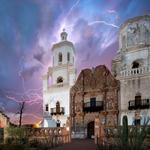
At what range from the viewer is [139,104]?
30031mm

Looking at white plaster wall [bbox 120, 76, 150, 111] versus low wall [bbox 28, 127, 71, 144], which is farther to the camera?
white plaster wall [bbox 120, 76, 150, 111]

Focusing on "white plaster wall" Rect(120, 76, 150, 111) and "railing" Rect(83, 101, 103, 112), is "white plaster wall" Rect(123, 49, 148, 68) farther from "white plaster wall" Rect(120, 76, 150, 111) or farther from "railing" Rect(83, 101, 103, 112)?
"railing" Rect(83, 101, 103, 112)

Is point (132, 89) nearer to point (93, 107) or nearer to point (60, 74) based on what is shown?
point (93, 107)

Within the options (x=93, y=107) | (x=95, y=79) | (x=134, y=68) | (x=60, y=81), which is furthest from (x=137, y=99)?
(x=60, y=81)

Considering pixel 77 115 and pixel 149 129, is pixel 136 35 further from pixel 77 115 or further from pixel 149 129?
pixel 149 129

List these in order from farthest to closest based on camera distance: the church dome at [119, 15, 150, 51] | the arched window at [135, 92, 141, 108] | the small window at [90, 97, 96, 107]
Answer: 1. the small window at [90, 97, 96, 107]
2. the church dome at [119, 15, 150, 51]
3. the arched window at [135, 92, 141, 108]

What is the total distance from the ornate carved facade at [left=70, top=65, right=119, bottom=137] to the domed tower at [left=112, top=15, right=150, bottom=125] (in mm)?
1246

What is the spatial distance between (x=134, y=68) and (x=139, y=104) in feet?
15.2

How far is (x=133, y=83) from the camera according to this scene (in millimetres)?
30984

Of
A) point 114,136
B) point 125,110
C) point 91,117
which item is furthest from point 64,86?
point 114,136

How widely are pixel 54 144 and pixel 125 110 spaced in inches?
493

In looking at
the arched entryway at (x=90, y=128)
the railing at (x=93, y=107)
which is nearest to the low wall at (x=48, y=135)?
Result: the railing at (x=93, y=107)

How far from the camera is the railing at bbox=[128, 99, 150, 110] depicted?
2930cm

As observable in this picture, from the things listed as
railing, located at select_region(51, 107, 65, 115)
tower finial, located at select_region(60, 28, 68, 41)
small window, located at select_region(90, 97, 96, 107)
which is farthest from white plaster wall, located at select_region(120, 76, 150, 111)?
tower finial, located at select_region(60, 28, 68, 41)
